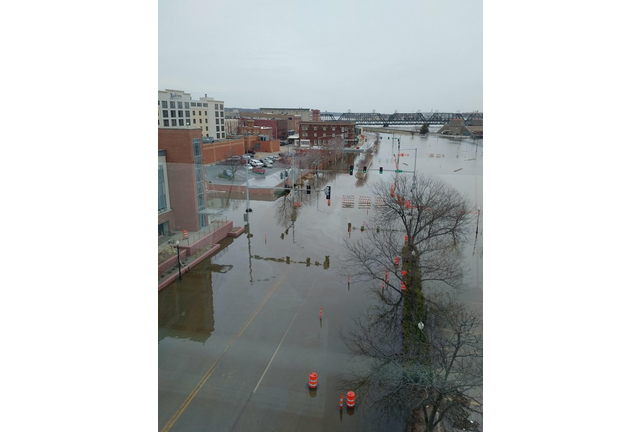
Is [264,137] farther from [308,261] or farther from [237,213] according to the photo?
[308,261]

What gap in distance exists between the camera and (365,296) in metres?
3.69

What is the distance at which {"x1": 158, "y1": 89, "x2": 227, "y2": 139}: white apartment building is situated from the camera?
226 inches

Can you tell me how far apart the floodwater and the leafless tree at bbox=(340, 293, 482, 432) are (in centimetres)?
11

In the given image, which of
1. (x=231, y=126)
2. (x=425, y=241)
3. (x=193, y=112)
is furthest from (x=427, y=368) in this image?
(x=231, y=126)

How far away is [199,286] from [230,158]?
7295mm

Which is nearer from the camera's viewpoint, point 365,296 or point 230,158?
point 365,296

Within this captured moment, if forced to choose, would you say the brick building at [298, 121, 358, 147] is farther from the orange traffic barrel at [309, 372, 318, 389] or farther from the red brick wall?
the orange traffic barrel at [309, 372, 318, 389]

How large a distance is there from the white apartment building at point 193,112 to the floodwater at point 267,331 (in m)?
2.29

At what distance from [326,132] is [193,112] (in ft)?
20.4

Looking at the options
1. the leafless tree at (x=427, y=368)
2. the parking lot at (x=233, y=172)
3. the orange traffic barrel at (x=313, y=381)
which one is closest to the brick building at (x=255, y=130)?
the parking lot at (x=233, y=172)

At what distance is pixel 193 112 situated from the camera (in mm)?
11336

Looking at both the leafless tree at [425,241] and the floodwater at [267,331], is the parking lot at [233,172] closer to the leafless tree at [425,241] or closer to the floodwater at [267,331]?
the floodwater at [267,331]

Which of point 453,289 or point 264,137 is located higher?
point 264,137

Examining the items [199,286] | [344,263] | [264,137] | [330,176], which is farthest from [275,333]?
[264,137]
